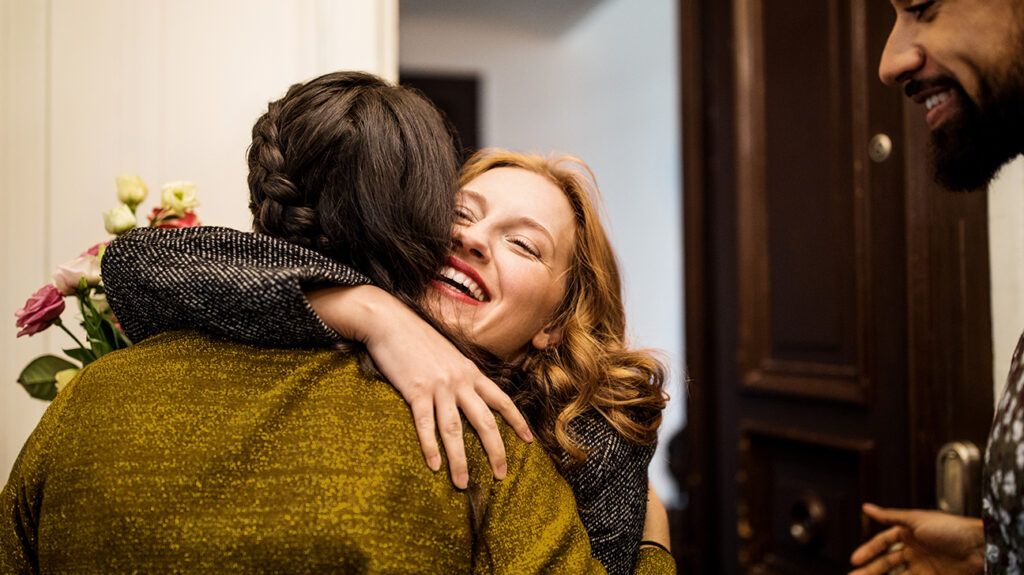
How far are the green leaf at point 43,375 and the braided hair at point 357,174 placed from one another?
0.45 meters

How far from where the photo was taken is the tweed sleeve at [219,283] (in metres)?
0.76

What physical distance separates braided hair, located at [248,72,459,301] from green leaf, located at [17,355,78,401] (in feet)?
1.49

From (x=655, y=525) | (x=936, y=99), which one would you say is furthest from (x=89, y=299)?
(x=936, y=99)

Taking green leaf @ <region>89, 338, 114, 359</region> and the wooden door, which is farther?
the wooden door

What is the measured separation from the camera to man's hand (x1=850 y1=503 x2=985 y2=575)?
119 centimetres

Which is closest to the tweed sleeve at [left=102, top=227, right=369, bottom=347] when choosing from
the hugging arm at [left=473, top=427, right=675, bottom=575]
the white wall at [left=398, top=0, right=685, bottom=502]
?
the hugging arm at [left=473, top=427, right=675, bottom=575]

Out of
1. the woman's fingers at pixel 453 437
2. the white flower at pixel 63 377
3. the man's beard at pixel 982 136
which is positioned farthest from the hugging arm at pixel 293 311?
the man's beard at pixel 982 136

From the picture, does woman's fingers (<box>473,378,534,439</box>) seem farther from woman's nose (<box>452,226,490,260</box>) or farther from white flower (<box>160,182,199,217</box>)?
white flower (<box>160,182,199,217</box>)

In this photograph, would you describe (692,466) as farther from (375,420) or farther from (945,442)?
(375,420)

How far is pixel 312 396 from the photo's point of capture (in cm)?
76

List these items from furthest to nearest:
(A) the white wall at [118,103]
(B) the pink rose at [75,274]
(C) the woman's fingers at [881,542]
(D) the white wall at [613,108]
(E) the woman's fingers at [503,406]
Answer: (D) the white wall at [613,108]
(A) the white wall at [118,103]
(C) the woman's fingers at [881,542]
(B) the pink rose at [75,274]
(E) the woman's fingers at [503,406]

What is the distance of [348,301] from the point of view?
2.78ft

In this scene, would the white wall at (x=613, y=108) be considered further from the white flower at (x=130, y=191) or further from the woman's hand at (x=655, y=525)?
the white flower at (x=130, y=191)

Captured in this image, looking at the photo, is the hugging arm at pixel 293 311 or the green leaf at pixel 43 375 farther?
the green leaf at pixel 43 375
